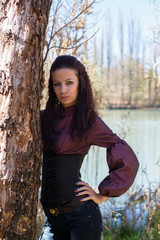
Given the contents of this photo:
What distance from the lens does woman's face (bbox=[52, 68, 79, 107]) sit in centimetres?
168

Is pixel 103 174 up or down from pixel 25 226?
down

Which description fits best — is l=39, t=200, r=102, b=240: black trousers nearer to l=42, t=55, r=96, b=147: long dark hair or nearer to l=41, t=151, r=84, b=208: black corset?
l=41, t=151, r=84, b=208: black corset

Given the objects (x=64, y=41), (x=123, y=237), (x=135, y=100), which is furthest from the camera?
(x=135, y=100)

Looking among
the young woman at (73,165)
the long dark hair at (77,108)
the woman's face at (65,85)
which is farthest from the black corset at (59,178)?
the woman's face at (65,85)

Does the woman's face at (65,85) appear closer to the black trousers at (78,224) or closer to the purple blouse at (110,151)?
the purple blouse at (110,151)

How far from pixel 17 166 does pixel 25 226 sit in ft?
1.06

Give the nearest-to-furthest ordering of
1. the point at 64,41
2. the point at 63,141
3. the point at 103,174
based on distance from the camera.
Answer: the point at 63,141
the point at 64,41
the point at 103,174

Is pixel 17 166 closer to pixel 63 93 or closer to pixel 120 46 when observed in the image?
pixel 63 93

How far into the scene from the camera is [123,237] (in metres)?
3.27

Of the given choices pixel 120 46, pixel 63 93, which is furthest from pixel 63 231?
pixel 120 46

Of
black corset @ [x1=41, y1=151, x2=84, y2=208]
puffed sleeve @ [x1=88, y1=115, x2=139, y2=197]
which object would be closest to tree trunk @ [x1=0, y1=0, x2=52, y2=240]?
black corset @ [x1=41, y1=151, x2=84, y2=208]

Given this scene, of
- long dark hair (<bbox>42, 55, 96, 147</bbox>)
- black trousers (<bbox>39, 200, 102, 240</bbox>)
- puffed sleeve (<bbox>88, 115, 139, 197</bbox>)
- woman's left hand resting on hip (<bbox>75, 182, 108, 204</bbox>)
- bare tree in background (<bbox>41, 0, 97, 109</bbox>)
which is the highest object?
bare tree in background (<bbox>41, 0, 97, 109</bbox>)

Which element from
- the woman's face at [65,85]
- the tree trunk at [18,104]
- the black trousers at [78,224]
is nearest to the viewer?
the tree trunk at [18,104]

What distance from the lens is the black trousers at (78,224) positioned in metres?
1.55
